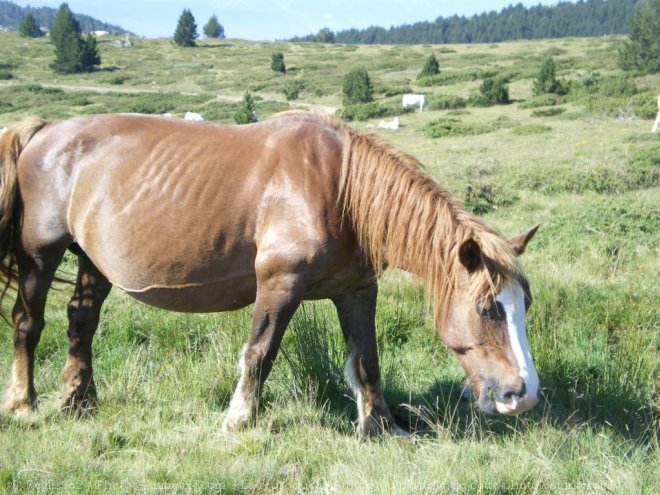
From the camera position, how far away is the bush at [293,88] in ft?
130

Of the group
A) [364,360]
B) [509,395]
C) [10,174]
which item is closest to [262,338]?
[364,360]

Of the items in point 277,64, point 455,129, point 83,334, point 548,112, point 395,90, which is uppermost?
point 83,334

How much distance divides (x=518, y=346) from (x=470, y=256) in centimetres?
46

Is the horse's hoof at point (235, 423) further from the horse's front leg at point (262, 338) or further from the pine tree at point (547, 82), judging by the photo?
the pine tree at point (547, 82)

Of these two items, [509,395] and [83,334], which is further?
[83,334]

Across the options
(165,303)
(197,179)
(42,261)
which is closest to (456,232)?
(197,179)

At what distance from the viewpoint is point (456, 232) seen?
3.23 m

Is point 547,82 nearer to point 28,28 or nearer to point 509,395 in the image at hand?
point 509,395

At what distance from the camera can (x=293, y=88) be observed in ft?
134

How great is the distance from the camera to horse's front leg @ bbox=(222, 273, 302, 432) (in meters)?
3.43

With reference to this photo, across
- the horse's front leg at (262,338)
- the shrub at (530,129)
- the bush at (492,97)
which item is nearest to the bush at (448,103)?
the bush at (492,97)

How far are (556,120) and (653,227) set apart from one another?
15589mm

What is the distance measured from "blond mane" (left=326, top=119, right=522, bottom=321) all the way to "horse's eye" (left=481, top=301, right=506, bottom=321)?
62 mm

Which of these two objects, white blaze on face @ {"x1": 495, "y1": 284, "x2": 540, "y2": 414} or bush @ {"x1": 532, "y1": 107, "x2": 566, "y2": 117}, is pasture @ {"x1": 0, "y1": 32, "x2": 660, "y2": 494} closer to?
white blaze on face @ {"x1": 495, "y1": 284, "x2": 540, "y2": 414}
